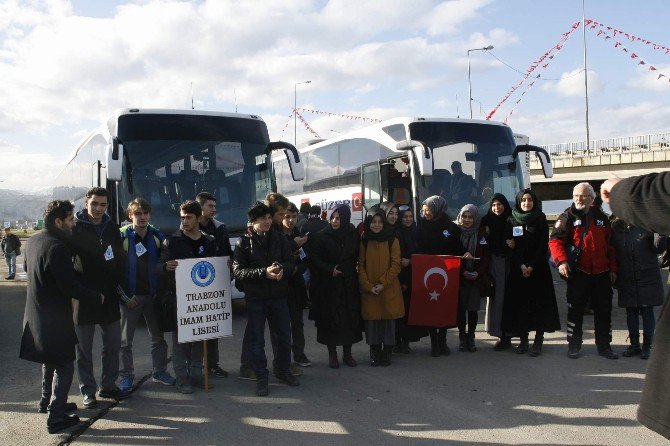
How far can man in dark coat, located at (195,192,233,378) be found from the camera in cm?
668

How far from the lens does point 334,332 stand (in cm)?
697

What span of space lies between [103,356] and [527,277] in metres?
Result: 4.88

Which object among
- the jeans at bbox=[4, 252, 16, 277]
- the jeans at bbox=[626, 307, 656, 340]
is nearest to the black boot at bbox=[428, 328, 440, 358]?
the jeans at bbox=[626, 307, 656, 340]

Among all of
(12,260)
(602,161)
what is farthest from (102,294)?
(602,161)

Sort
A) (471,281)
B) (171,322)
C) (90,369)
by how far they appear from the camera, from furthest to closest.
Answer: (471,281)
(171,322)
(90,369)

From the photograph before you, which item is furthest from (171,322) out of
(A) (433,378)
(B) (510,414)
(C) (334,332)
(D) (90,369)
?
(B) (510,414)

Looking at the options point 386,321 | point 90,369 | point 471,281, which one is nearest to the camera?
point 90,369

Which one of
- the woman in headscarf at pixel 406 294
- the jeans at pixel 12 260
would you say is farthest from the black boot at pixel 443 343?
the jeans at pixel 12 260

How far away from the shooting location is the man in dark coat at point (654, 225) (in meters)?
2.00

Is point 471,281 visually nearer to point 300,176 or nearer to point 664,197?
point 300,176

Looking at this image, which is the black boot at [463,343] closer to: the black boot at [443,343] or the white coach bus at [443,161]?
the black boot at [443,343]

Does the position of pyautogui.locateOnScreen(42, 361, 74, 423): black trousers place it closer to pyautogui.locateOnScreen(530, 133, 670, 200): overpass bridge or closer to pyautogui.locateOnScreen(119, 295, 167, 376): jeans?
pyautogui.locateOnScreen(119, 295, 167, 376): jeans

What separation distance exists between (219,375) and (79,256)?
2042mm

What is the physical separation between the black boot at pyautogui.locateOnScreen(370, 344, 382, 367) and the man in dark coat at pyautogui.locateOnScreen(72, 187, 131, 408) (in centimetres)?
271
